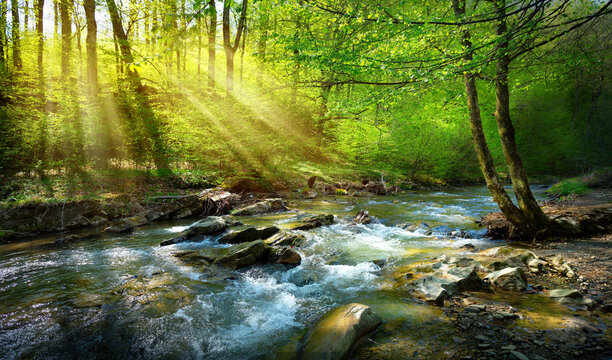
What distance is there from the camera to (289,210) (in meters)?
10.9

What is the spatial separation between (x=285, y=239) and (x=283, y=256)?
1.18 metres

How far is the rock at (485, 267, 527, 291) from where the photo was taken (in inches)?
154

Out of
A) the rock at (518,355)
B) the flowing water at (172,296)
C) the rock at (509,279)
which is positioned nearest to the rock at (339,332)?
the flowing water at (172,296)

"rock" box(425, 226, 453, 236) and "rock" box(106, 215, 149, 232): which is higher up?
"rock" box(425, 226, 453, 236)

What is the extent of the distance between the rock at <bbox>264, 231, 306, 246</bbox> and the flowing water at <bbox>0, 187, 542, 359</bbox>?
27 centimetres

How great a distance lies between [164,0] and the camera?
14727 mm

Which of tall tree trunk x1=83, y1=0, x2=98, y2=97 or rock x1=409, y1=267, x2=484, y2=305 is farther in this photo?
tall tree trunk x1=83, y1=0, x2=98, y2=97

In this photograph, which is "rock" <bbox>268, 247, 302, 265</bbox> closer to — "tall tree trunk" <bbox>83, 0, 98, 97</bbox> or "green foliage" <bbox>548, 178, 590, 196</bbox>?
"tall tree trunk" <bbox>83, 0, 98, 97</bbox>

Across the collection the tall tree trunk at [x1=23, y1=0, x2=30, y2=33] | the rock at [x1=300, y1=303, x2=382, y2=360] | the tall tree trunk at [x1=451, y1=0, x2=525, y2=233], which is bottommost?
the rock at [x1=300, y1=303, x2=382, y2=360]

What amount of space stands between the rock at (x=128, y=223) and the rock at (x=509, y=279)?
9.20 m

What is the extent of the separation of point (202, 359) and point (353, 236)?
5.35 m

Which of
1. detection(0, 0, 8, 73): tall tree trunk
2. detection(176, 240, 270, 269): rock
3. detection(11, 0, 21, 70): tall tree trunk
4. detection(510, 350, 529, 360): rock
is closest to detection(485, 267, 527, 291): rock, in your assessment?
detection(510, 350, 529, 360): rock

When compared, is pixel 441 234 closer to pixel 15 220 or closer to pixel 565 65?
pixel 565 65

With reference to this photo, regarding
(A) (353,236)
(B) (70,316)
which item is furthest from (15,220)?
(A) (353,236)
